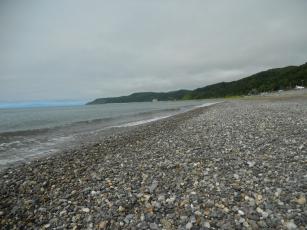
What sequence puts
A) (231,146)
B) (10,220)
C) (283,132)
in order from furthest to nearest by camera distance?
(283,132) < (231,146) < (10,220)

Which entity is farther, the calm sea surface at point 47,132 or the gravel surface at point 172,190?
the calm sea surface at point 47,132

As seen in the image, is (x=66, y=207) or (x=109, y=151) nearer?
A: (x=66, y=207)

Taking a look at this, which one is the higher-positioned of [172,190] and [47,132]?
[172,190]

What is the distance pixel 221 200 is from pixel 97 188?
4247mm

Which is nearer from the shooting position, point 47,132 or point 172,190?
point 172,190

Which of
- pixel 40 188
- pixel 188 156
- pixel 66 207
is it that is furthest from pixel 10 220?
pixel 188 156

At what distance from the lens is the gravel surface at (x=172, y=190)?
5066 mm

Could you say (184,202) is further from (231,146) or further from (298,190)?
(231,146)

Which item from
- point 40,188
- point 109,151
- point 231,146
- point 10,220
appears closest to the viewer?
point 10,220

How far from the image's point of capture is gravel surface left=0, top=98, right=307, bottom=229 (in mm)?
5066

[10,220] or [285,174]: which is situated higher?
[285,174]

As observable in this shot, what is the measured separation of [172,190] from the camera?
6.56m

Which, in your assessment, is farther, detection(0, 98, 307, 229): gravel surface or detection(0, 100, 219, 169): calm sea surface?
detection(0, 100, 219, 169): calm sea surface

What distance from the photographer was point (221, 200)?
562cm
